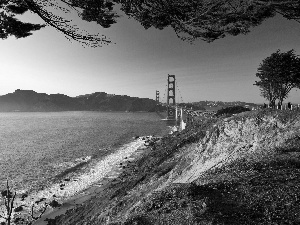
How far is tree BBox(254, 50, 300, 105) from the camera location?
2814 centimetres

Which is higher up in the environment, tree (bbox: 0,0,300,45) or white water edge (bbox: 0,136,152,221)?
tree (bbox: 0,0,300,45)

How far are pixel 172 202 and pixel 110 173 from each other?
63.6 ft

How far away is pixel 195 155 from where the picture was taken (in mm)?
12664

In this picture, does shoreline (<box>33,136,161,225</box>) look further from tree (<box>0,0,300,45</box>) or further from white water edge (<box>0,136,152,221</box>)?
tree (<box>0,0,300,45</box>)

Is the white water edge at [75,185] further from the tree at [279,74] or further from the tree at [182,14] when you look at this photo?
the tree at [279,74]

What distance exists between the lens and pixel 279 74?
29266 mm

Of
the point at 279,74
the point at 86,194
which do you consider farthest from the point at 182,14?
the point at 279,74

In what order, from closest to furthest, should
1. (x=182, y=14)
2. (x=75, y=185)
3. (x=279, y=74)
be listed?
(x=182, y=14), (x=75, y=185), (x=279, y=74)

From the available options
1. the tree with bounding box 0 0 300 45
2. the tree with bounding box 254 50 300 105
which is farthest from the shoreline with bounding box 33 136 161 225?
the tree with bounding box 254 50 300 105

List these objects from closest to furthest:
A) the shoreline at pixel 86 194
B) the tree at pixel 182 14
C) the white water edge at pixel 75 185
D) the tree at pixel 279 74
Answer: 1. the tree at pixel 182 14
2. the shoreline at pixel 86 194
3. the white water edge at pixel 75 185
4. the tree at pixel 279 74

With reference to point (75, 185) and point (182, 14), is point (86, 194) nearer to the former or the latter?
point (75, 185)

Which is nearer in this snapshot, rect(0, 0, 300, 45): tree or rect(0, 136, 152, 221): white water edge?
rect(0, 0, 300, 45): tree

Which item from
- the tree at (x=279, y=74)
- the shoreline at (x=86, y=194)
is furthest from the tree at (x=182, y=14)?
the tree at (x=279, y=74)

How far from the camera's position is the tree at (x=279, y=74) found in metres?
28.1
